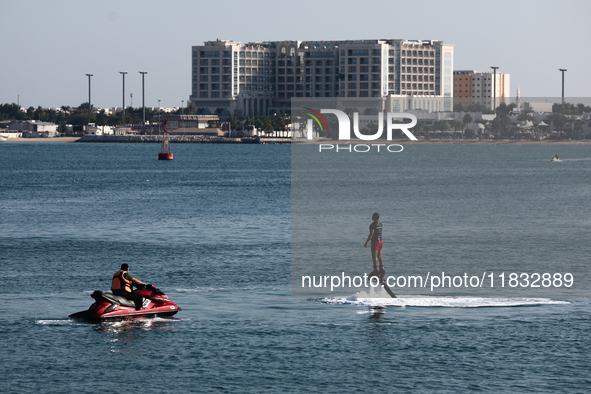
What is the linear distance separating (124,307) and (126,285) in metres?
0.95

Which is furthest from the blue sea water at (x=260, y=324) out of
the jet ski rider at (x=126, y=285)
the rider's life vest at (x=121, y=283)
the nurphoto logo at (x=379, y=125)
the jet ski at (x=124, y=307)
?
the nurphoto logo at (x=379, y=125)

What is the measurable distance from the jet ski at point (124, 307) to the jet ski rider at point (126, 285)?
0.15 meters

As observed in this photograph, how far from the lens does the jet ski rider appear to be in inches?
1378

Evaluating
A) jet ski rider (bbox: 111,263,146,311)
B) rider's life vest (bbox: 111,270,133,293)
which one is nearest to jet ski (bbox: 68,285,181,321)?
jet ski rider (bbox: 111,263,146,311)

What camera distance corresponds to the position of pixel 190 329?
113ft

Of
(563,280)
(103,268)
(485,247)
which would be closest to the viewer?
(563,280)

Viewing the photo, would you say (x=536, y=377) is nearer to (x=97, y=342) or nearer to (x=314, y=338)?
(x=314, y=338)

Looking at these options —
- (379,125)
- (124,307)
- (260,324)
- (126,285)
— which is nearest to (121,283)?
(126,285)

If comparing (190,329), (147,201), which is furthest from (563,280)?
(147,201)

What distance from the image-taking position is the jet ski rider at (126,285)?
35.0 m

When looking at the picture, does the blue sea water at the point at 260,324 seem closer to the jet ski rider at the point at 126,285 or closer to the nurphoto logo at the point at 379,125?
the jet ski rider at the point at 126,285

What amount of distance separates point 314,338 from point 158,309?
6.99m

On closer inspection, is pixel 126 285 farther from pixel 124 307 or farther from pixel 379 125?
pixel 379 125

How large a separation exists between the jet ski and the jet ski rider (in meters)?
0.15
